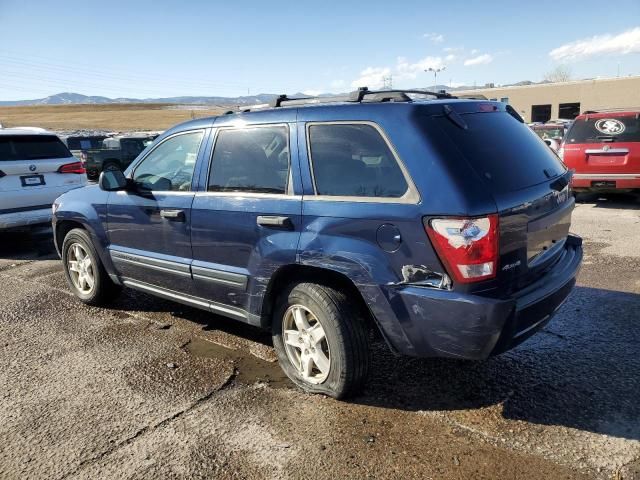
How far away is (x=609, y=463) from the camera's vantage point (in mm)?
2598

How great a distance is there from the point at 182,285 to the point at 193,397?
39.8 inches

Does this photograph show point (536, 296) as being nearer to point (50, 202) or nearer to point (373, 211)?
point (373, 211)

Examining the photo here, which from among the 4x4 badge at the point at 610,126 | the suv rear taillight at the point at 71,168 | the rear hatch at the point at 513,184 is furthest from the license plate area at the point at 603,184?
the suv rear taillight at the point at 71,168

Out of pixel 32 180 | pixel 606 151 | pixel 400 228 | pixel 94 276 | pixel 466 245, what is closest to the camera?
pixel 466 245

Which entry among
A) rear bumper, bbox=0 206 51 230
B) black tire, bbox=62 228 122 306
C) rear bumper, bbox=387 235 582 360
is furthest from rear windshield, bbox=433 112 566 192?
rear bumper, bbox=0 206 51 230

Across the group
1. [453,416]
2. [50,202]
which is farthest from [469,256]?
[50,202]

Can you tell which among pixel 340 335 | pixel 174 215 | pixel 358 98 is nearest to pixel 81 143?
pixel 174 215

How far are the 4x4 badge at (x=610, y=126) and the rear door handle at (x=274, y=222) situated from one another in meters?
8.04

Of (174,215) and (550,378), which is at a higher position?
(174,215)

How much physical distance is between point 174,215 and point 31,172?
494cm

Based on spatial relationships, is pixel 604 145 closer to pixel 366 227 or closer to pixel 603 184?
pixel 603 184

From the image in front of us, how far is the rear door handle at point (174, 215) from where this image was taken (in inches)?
155

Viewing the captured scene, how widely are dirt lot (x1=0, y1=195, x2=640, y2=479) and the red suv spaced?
493 centimetres

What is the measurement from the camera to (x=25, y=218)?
761cm
